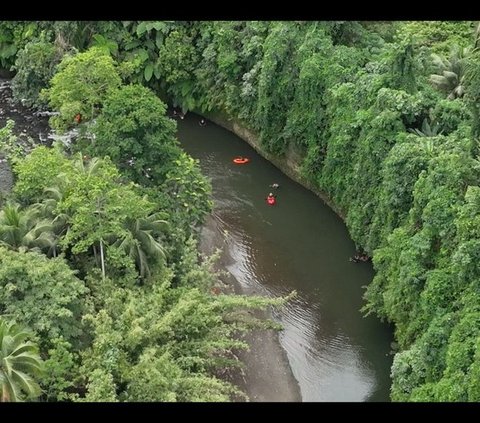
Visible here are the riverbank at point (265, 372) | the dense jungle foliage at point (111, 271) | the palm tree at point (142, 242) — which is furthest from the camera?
the riverbank at point (265, 372)

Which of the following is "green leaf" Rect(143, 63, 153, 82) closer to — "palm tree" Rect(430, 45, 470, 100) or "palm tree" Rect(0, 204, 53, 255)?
"palm tree" Rect(430, 45, 470, 100)

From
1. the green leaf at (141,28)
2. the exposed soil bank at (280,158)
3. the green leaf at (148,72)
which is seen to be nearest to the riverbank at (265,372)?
the exposed soil bank at (280,158)

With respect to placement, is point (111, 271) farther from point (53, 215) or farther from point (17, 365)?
point (17, 365)

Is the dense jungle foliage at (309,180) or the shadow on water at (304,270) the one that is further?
the shadow on water at (304,270)

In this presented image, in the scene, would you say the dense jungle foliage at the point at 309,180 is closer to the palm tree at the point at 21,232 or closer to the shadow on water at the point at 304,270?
the palm tree at the point at 21,232
